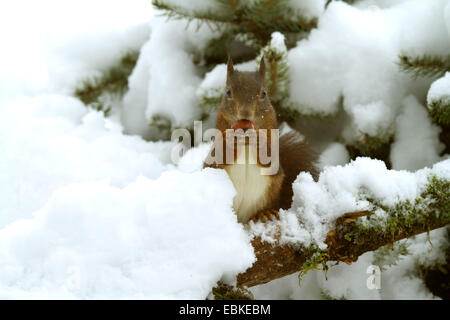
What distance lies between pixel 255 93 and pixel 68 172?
0.79 meters

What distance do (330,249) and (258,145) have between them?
1.23ft

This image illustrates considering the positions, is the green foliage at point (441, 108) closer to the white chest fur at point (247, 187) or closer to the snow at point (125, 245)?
the white chest fur at point (247, 187)

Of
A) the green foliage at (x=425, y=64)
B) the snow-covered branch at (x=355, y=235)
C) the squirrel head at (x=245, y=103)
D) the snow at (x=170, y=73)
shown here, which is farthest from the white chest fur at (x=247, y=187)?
the green foliage at (x=425, y=64)

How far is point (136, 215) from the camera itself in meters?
0.91

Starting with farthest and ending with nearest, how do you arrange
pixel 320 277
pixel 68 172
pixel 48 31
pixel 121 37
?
pixel 48 31
pixel 121 37
pixel 68 172
pixel 320 277

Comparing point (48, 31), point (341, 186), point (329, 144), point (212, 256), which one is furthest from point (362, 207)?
point (48, 31)

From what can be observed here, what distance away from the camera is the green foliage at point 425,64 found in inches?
52.2

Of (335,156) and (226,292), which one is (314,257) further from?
(335,156)

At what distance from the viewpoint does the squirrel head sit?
1172 mm

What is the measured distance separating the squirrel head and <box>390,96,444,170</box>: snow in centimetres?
51

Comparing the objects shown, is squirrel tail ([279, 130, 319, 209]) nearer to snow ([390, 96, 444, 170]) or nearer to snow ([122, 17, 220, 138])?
snow ([390, 96, 444, 170])

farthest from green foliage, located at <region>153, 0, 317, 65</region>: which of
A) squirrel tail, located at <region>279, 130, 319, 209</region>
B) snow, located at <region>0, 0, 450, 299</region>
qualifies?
squirrel tail, located at <region>279, 130, 319, 209</region>

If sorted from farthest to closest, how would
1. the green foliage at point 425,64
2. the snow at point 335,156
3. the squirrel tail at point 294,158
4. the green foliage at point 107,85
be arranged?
the green foliage at point 107,85, the snow at point 335,156, the squirrel tail at point 294,158, the green foliage at point 425,64
